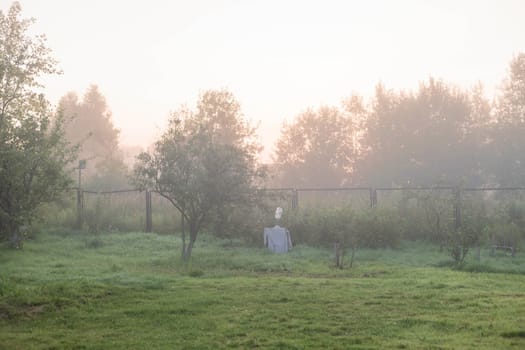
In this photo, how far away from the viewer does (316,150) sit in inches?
1681

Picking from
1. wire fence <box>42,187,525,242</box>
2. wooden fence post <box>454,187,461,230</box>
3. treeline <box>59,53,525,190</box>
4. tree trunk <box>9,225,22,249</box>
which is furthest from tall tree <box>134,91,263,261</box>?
treeline <box>59,53,525,190</box>

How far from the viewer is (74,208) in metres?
21.2

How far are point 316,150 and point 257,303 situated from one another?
35008 millimetres

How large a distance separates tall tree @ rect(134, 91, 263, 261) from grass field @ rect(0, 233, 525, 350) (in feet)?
4.81

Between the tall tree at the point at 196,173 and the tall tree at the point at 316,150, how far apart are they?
92.8 ft

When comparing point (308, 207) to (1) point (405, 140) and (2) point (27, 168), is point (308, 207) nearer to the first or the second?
(2) point (27, 168)

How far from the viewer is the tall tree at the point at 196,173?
44.4 feet

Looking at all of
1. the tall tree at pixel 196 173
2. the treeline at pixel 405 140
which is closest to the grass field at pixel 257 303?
the tall tree at pixel 196 173

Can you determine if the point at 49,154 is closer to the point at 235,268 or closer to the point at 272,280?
the point at 235,268

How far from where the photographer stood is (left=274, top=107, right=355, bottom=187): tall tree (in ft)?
139

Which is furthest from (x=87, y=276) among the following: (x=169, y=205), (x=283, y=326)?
(x=169, y=205)

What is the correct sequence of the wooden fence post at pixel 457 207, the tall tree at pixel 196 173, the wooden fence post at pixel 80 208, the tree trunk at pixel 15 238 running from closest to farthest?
1. the tall tree at pixel 196 173
2. the tree trunk at pixel 15 238
3. the wooden fence post at pixel 457 207
4. the wooden fence post at pixel 80 208

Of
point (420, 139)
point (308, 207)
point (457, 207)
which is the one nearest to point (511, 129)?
point (420, 139)

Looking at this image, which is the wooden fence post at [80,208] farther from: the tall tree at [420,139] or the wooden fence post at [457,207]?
the tall tree at [420,139]
